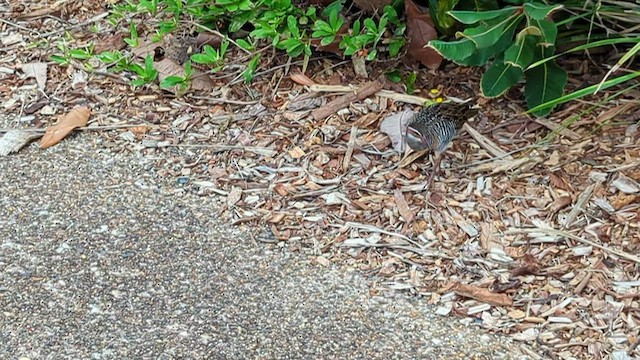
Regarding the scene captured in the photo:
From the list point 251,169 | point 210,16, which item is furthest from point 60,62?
point 251,169

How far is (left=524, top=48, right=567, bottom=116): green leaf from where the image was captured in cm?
343

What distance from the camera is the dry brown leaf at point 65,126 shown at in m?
3.73

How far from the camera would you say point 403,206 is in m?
3.29

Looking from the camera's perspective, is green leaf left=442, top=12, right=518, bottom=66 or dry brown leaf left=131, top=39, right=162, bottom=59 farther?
dry brown leaf left=131, top=39, right=162, bottom=59

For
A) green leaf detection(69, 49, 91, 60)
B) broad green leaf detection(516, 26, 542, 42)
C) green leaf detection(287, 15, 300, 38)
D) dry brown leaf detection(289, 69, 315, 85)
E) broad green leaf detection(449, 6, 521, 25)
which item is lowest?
dry brown leaf detection(289, 69, 315, 85)

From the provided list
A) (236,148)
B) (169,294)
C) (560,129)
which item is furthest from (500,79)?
(169,294)

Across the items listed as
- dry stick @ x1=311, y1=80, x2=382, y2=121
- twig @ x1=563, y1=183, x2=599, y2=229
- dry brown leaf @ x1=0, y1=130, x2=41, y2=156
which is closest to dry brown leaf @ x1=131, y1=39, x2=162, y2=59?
dry brown leaf @ x1=0, y1=130, x2=41, y2=156

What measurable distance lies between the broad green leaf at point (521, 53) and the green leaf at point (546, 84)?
226 mm

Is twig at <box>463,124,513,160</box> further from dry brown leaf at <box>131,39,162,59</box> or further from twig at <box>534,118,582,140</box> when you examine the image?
dry brown leaf at <box>131,39,162,59</box>

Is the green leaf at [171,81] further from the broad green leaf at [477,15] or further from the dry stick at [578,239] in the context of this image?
the dry stick at [578,239]

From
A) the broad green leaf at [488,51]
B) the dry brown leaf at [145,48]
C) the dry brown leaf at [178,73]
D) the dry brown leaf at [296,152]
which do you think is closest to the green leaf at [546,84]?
the broad green leaf at [488,51]

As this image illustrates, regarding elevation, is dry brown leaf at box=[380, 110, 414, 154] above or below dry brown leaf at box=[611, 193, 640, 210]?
above

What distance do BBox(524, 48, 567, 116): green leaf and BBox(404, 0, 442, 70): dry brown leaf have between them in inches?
18.8

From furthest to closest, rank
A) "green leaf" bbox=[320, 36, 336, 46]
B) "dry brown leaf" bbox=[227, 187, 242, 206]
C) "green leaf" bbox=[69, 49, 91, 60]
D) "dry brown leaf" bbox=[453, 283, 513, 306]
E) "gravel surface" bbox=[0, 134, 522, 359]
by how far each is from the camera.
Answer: "green leaf" bbox=[69, 49, 91, 60], "green leaf" bbox=[320, 36, 336, 46], "dry brown leaf" bbox=[227, 187, 242, 206], "dry brown leaf" bbox=[453, 283, 513, 306], "gravel surface" bbox=[0, 134, 522, 359]
